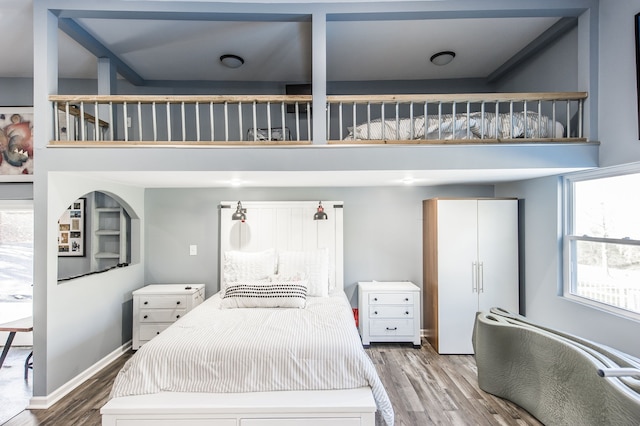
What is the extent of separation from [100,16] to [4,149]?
82.8 inches

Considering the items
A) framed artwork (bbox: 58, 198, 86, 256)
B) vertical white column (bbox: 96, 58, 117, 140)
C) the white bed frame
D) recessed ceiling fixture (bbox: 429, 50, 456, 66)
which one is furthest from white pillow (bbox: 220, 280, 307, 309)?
recessed ceiling fixture (bbox: 429, 50, 456, 66)

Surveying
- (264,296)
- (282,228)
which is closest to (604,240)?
(264,296)

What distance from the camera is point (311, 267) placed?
357 centimetres

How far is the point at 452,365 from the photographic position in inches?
130

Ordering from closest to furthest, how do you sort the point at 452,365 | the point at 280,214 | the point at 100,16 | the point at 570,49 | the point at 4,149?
the point at 100,16, the point at 570,49, the point at 452,365, the point at 4,149, the point at 280,214

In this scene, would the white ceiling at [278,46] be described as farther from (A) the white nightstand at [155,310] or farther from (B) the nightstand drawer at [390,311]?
(B) the nightstand drawer at [390,311]

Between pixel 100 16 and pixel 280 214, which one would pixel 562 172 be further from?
pixel 100 16

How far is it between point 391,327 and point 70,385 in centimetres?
317

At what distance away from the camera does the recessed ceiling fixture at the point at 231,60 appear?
11.9 ft

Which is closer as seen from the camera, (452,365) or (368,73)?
(452,365)

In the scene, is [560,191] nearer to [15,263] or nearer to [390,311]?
[390,311]

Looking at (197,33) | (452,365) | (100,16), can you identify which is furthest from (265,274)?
(100,16)

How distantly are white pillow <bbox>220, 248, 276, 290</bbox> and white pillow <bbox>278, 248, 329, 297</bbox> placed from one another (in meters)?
0.14

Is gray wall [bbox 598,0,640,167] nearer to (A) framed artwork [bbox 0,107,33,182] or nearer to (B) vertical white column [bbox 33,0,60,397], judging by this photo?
(B) vertical white column [bbox 33,0,60,397]
